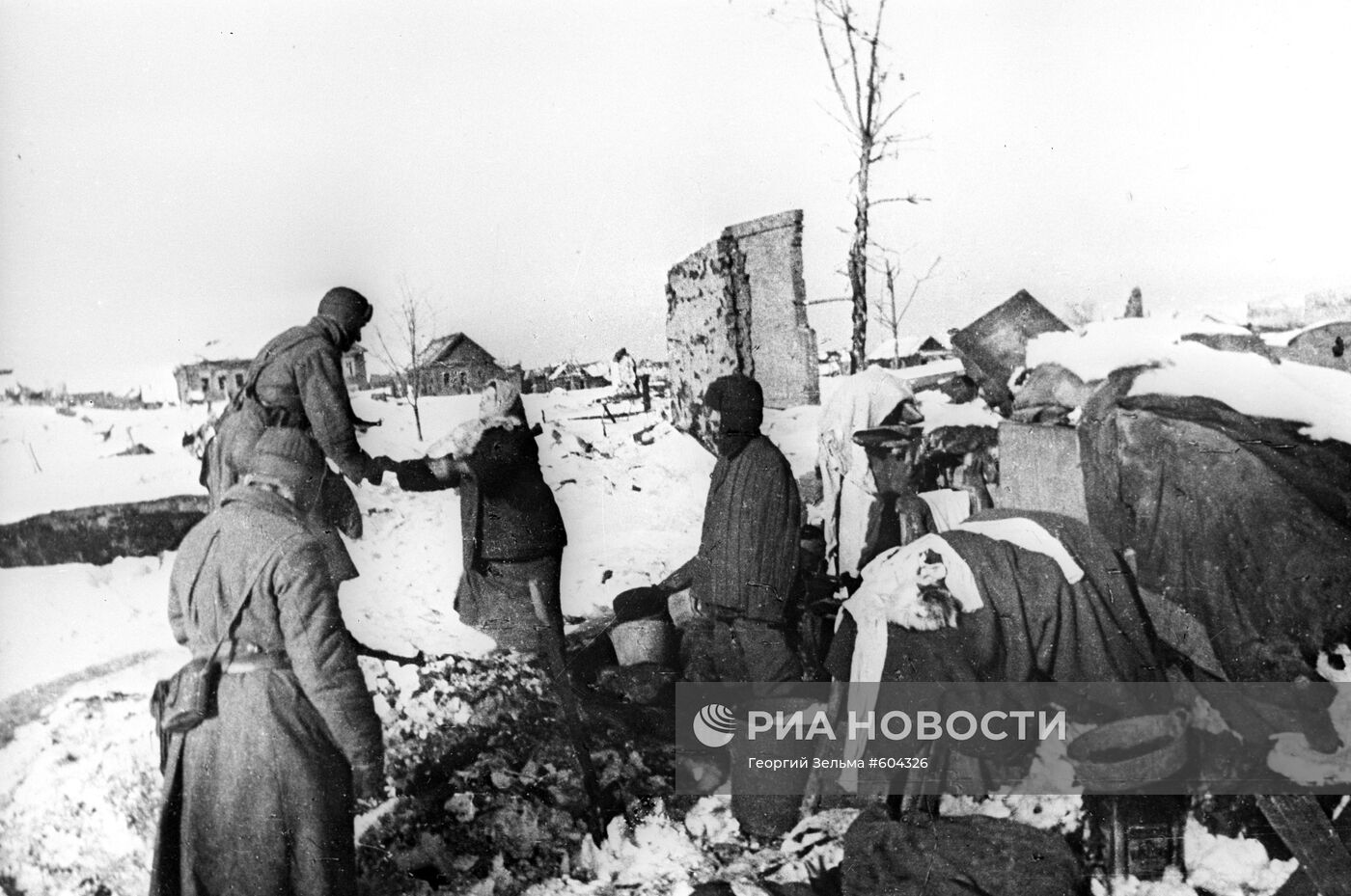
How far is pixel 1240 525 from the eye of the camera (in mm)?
3969

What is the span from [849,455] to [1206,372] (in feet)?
5.05

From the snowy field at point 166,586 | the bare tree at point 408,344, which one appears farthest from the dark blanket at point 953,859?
the bare tree at point 408,344

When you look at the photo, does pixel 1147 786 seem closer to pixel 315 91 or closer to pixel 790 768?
pixel 790 768

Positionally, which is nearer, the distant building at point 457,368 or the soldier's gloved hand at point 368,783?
the soldier's gloved hand at point 368,783

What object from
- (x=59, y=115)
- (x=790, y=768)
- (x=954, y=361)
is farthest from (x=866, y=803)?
(x=59, y=115)

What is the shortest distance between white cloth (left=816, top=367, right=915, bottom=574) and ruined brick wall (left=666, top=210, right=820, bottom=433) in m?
0.14

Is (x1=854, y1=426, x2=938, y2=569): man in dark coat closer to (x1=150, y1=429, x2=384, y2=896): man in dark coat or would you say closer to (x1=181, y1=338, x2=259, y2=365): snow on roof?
(x1=150, y1=429, x2=384, y2=896): man in dark coat

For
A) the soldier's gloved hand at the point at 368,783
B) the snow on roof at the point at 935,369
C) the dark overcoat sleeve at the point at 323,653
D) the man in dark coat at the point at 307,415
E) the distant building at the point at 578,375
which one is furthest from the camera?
the snow on roof at the point at 935,369

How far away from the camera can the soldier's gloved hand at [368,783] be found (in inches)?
136

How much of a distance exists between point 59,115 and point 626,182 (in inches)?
96.8

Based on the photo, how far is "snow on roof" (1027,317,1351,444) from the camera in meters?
4.01

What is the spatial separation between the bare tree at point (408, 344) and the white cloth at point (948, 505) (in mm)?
2243

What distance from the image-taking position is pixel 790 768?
4031 millimetres

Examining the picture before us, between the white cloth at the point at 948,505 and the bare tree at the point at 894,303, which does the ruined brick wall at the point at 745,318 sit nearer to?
the bare tree at the point at 894,303
